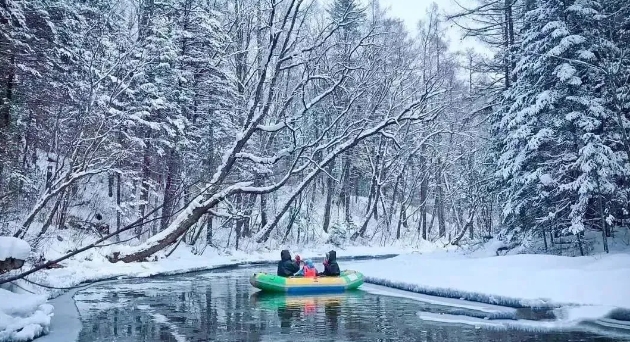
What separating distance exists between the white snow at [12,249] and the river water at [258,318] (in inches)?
71.5

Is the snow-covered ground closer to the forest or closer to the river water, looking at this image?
the river water

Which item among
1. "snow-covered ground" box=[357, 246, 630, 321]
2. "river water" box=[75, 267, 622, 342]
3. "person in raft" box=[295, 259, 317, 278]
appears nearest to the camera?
"river water" box=[75, 267, 622, 342]

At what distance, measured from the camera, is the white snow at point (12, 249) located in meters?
10.9

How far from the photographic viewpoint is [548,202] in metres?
19.3

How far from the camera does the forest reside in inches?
719

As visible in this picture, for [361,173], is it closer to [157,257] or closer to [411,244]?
[411,244]

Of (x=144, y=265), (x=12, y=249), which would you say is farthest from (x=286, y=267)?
(x=12, y=249)

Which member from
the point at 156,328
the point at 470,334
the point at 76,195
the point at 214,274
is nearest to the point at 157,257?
the point at 214,274

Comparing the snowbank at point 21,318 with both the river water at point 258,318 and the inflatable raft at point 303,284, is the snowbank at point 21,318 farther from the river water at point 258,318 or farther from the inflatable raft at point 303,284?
the inflatable raft at point 303,284

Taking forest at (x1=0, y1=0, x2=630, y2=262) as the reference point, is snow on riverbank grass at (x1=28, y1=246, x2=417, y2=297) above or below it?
below

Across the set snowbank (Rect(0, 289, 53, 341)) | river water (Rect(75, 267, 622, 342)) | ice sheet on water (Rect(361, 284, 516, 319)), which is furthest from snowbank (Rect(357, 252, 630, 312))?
snowbank (Rect(0, 289, 53, 341))

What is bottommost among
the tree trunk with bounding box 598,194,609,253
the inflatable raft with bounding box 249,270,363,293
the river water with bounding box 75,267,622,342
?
the river water with bounding box 75,267,622,342

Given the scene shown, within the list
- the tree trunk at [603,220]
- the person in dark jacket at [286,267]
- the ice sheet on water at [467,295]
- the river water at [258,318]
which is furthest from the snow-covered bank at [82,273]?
the tree trunk at [603,220]

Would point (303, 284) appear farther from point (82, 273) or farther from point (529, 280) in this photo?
point (82, 273)
